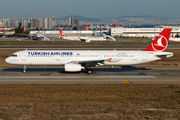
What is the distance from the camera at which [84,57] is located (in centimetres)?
3531

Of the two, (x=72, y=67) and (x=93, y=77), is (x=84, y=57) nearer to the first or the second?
(x=72, y=67)

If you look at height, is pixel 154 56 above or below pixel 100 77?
above

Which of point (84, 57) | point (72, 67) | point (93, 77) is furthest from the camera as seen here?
point (84, 57)

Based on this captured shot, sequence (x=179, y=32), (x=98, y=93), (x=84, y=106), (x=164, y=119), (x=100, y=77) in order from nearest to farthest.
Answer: (x=164, y=119), (x=84, y=106), (x=98, y=93), (x=100, y=77), (x=179, y=32)

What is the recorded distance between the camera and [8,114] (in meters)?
16.0

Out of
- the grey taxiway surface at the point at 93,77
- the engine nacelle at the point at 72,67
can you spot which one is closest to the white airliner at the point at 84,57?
the engine nacelle at the point at 72,67

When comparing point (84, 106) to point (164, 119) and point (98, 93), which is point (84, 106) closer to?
point (98, 93)

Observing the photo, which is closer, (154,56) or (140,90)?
(140,90)

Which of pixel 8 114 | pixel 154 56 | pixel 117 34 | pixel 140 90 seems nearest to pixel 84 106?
pixel 8 114

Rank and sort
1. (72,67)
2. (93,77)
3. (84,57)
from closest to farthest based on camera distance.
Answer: (93,77) → (72,67) → (84,57)

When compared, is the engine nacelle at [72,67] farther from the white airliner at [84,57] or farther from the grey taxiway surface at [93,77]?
the grey taxiway surface at [93,77]

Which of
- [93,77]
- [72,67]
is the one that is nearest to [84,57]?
[72,67]

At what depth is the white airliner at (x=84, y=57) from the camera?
113ft

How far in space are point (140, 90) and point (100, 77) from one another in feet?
30.4
